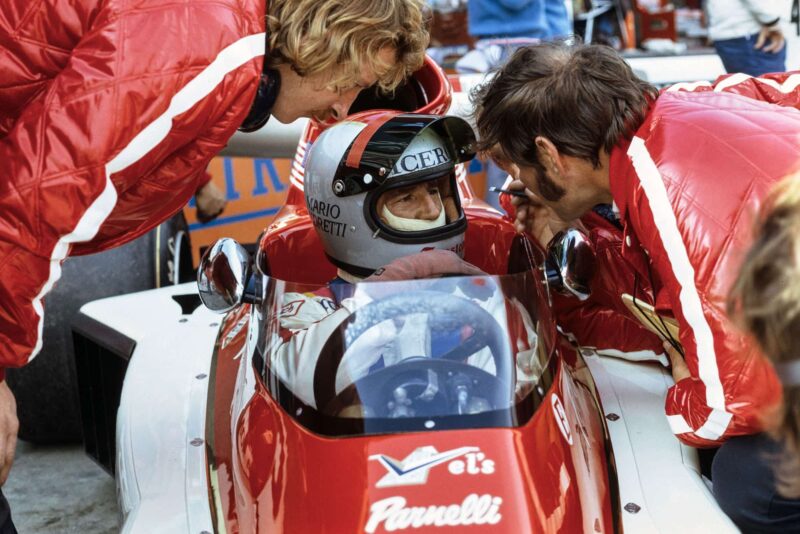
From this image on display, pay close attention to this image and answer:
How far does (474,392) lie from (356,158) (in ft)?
2.66

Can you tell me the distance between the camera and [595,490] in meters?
2.04

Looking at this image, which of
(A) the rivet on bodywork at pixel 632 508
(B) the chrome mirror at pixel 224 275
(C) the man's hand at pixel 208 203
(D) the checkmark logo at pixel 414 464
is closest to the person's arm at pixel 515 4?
(C) the man's hand at pixel 208 203

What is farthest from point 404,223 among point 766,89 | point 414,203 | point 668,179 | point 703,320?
point 766,89

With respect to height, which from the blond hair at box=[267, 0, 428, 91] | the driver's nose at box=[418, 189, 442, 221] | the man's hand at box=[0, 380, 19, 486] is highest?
the blond hair at box=[267, 0, 428, 91]

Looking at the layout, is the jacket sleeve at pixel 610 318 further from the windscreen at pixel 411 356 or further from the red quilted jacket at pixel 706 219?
the windscreen at pixel 411 356

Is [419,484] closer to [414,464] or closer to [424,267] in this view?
[414,464]

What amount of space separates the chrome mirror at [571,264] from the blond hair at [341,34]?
59cm

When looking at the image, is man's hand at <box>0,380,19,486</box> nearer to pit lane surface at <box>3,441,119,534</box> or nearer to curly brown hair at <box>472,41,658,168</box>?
pit lane surface at <box>3,441,119,534</box>

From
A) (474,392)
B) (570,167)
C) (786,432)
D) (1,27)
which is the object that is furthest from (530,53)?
(786,432)

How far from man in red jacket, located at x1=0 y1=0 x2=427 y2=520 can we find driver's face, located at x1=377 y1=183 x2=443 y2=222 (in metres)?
0.51

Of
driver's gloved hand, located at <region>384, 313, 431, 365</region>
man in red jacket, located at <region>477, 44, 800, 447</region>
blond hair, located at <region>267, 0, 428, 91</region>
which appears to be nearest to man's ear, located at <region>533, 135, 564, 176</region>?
man in red jacket, located at <region>477, 44, 800, 447</region>

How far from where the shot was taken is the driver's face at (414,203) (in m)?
2.55

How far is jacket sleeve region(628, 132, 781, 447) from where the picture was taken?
208cm

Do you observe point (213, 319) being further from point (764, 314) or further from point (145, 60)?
point (764, 314)
